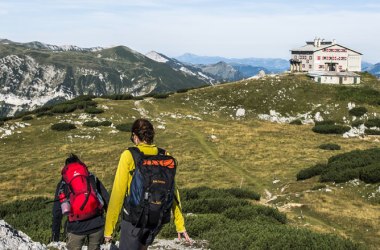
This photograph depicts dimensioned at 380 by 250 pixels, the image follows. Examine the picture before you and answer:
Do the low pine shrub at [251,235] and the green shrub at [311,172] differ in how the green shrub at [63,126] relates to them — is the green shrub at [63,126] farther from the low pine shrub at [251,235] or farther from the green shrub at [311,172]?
the low pine shrub at [251,235]

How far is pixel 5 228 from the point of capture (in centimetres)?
946

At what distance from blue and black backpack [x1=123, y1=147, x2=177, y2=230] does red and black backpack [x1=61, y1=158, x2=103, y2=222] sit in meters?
1.00

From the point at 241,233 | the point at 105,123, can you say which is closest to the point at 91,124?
the point at 105,123

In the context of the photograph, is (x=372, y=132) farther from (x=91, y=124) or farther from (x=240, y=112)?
(x=91, y=124)

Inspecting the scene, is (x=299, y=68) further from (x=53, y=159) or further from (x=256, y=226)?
(x=256, y=226)

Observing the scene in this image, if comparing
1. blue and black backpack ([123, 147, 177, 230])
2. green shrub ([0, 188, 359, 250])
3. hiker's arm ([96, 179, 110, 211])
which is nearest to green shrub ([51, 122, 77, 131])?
green shrub ([0, 188, 359, 250])

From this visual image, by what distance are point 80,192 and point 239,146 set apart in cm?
3706

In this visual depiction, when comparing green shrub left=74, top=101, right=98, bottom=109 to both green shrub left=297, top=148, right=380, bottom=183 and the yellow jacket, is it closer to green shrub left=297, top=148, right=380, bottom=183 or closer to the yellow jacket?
green shrub left=297, top=148, right=380, bottom=183

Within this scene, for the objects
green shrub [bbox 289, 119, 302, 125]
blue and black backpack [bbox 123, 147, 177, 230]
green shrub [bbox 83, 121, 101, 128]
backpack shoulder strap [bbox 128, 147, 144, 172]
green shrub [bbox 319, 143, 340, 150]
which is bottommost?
green shrub [bbox 319, 143, 340, 150]

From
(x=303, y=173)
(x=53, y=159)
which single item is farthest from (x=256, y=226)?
(x=53, y=159)

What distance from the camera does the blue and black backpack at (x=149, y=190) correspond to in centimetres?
666

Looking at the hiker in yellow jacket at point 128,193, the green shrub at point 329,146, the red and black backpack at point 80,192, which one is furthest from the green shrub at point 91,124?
the hiker in yellow jacket at point 128,193

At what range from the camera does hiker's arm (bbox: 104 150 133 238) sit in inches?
267

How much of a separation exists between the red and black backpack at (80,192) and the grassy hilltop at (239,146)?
20.6 feet
